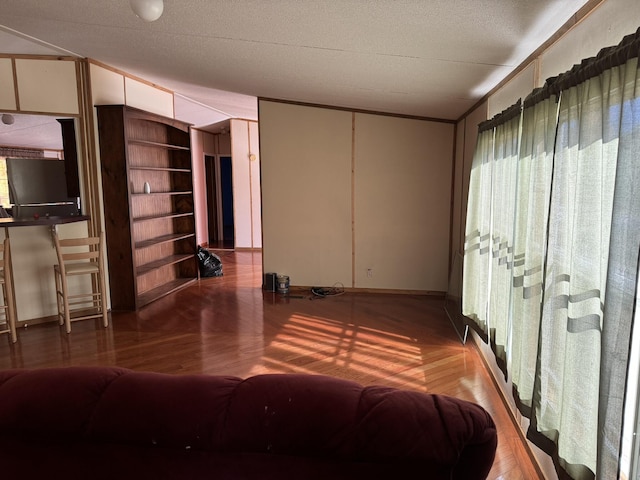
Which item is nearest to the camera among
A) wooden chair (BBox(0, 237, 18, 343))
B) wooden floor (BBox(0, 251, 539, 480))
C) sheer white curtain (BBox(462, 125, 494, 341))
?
wooden floor (BBox(0, 251, 539, 480))

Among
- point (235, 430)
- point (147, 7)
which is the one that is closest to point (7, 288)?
point (147, 7)

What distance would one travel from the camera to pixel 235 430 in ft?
3.10

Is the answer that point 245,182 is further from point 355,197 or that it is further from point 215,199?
point 355,197

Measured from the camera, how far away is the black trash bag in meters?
6.31

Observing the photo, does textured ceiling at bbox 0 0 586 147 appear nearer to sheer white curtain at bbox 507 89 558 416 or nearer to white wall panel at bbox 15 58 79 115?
white wall panel at bbox 15 58 79 115

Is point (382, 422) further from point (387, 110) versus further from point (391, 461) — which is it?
point (387, 110)

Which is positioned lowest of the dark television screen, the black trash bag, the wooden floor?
the wooden floor

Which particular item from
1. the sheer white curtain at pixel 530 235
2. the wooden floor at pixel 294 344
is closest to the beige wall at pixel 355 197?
the wooden floor at pixel 294 344

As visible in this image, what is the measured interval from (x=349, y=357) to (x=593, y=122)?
2.48 m

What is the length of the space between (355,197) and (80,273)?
3.31 m

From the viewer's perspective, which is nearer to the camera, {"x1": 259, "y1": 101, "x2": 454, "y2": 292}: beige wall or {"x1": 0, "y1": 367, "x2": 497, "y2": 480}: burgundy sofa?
{"x1": 0, "y1": 367, "x2": 497, "y2": 480}: burgundy sofa

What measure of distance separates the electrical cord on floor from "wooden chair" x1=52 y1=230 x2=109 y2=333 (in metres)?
2.48

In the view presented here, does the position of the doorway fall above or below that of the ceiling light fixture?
below

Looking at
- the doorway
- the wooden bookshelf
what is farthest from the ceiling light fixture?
the doorway
